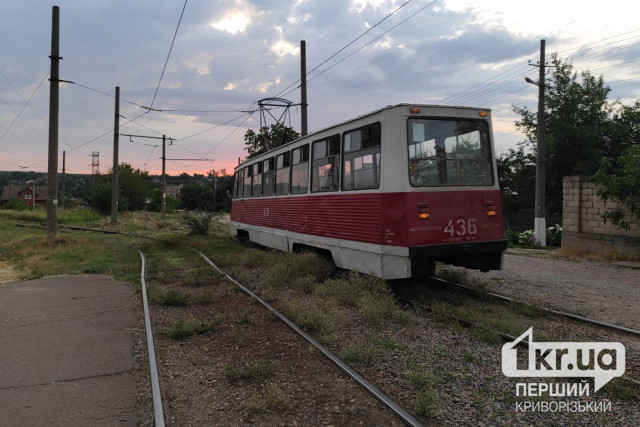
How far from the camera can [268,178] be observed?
12.3 metres

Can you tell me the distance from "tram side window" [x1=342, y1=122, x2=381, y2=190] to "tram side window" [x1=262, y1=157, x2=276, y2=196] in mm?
4178

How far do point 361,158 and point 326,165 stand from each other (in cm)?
123

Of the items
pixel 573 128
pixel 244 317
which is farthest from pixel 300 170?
pixel 573 128

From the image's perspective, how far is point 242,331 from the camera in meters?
5.79

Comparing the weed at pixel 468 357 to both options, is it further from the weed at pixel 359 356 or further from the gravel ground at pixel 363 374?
the weed at pixel 359 356

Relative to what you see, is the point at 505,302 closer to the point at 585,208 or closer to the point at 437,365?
the point at 437,365

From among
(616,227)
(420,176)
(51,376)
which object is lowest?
(51,376)

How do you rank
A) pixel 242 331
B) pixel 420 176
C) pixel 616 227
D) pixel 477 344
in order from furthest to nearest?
1. pixel 616 227
2. pixel 420 176
3. pixel 242 331
4. pixel 477 344

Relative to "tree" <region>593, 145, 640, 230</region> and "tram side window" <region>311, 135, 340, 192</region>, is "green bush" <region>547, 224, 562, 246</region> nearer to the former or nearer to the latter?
"tree" <region>593, 145, 640, 230</region>

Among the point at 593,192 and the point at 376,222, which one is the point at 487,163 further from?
the point at 593,192

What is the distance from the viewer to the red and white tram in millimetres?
6738

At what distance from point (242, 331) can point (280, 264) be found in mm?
3435

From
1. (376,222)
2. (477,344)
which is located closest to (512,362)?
(477,344)

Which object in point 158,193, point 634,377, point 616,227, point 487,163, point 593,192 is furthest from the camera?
point 158,193
